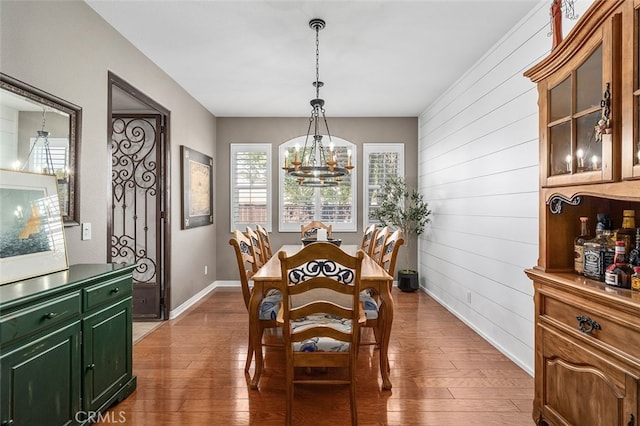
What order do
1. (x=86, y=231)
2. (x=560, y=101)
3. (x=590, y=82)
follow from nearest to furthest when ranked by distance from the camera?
1. (x=590, y=82)
2. (x=560, y=101)
3. (x=86, y=231)

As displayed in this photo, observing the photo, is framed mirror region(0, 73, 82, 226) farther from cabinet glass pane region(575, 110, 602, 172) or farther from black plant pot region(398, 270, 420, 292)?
black plant pot region(398, 270, 420, 292)

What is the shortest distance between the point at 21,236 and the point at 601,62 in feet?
9.74

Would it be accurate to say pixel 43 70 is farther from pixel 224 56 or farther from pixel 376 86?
pixel 376 86

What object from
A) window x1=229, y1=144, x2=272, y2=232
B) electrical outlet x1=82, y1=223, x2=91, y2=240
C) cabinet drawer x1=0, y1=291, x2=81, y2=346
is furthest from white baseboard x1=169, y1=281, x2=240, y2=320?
cabinet drawer x1=0, y1=291, x2=81, y2=346

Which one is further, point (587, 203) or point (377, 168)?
point (377, 168)

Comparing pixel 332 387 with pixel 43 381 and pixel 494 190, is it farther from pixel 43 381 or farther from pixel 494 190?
pixel 494 190

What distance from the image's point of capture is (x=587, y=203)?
6.37 feet

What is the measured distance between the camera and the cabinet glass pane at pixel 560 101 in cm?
179

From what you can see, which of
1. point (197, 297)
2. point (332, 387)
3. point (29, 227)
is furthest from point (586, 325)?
point (197, 297)

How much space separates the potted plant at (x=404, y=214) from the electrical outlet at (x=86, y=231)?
3819 millimetres

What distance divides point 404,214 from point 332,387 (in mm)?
3327

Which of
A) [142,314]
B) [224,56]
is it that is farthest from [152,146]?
[142,314]

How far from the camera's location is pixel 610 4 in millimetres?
1476

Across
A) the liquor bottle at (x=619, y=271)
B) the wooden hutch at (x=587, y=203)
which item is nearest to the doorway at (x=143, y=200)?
the wooden hutch at (x=587, y=203)
